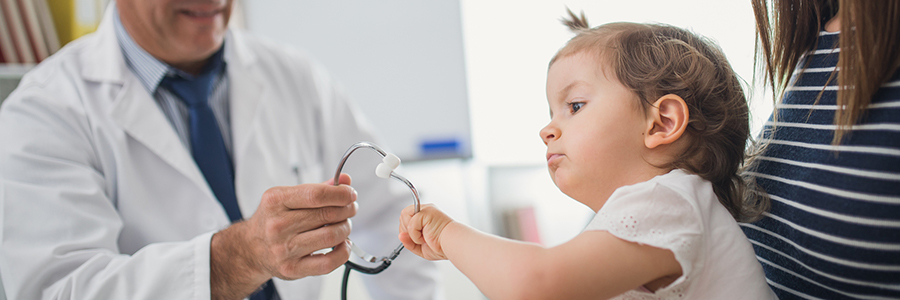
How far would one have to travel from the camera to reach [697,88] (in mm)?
702

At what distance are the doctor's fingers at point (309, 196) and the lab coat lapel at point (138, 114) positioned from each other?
1.48 feet

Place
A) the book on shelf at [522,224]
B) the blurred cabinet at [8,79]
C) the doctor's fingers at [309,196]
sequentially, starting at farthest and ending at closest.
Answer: the book on shelf at [522,224]
the blurred cabinet at [8,79]
the doctor's fingers at [309,196]

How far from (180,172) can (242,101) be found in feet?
0.84

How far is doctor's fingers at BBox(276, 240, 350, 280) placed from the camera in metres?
0.83

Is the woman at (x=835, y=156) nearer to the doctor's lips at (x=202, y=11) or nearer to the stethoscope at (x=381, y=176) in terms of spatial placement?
the stethoscope at (x=381, y=176)

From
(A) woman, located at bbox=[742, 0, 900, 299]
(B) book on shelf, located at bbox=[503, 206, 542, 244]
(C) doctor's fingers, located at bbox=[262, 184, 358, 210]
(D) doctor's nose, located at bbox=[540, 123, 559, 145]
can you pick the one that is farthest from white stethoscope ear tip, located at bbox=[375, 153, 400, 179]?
(B) book on shelf, located at bbox=[503, 206, 542, 244]

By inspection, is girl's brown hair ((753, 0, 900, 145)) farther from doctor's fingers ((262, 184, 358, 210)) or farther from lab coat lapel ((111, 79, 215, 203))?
lab coat lapel ((111, 79, 215, 203))

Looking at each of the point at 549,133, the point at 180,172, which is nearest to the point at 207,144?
the point at 180,172

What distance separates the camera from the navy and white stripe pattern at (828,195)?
565 mm

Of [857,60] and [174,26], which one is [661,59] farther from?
[174,26]

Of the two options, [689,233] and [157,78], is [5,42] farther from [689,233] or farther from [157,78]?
[689,233]

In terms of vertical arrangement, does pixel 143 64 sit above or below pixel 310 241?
above

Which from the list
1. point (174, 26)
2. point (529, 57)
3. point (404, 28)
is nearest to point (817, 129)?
point (174, 26)

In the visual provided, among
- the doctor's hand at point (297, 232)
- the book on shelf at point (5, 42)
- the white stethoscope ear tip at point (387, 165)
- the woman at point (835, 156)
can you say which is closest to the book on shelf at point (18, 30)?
the book on shelf at point (5, 42)
